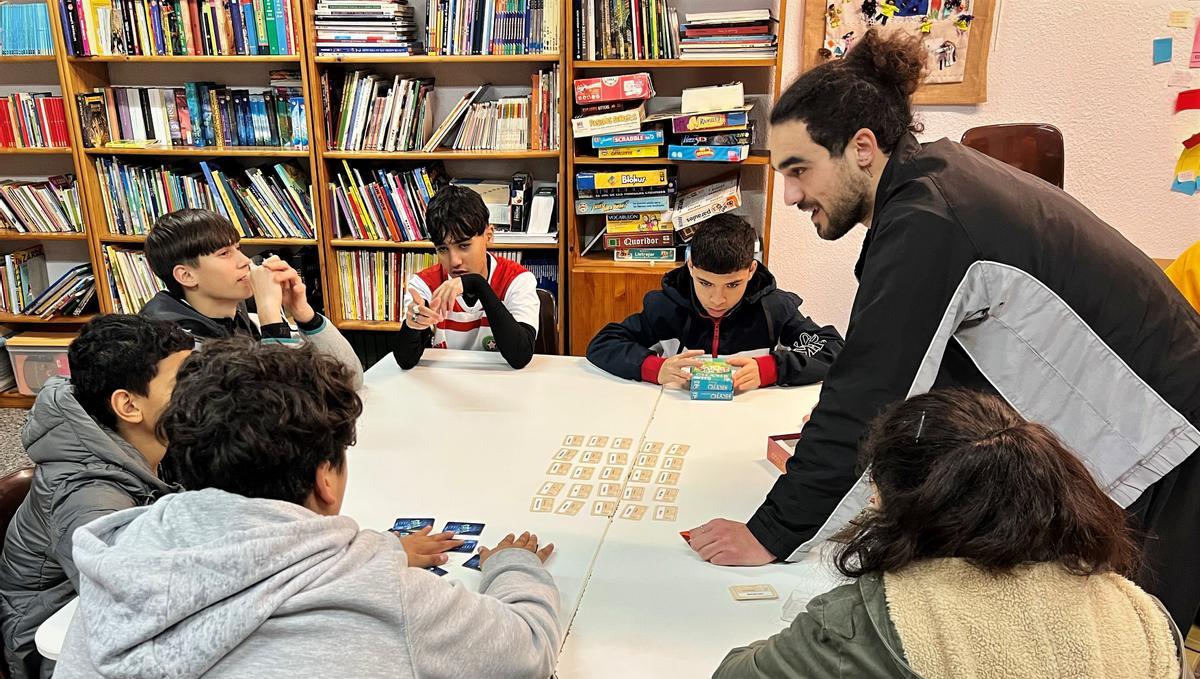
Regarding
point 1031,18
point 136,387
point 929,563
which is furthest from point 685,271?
point 1031,18

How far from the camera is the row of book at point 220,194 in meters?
3.59

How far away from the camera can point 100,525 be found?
91 cm

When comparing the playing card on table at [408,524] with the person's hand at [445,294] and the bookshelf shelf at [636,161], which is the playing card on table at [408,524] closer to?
the person's hand at [445,294]

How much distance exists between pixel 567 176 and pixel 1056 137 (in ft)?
5.95

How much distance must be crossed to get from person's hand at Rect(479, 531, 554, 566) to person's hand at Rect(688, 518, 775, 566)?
25 cm

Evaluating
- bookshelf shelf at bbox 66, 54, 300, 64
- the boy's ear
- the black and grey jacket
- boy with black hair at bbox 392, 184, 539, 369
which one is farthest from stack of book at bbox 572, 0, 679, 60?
the boy's ear

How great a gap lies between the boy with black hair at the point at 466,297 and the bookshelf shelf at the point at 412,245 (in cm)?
83

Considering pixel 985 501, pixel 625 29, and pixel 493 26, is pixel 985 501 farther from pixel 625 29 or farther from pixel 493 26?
pixel 493 26

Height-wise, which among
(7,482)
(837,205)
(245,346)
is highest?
(837,205)

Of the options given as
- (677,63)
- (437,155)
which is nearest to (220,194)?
(437,155)

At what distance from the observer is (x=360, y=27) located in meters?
3.31

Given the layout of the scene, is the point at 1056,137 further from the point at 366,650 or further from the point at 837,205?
the point at 366,650

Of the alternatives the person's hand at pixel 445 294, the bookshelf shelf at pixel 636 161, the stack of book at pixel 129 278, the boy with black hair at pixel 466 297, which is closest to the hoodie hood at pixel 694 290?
the boy with black hair at pixel 466 297

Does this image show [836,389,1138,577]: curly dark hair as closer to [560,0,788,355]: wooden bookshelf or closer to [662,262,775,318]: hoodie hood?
[662,262,775,318]: hoodie hood
